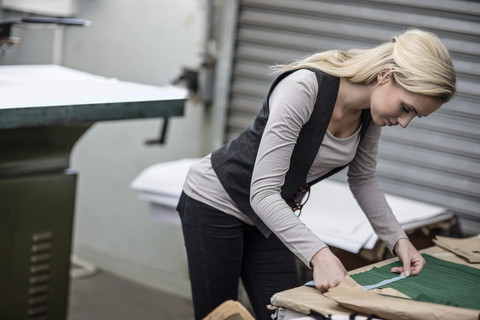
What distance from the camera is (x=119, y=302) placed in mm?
4211

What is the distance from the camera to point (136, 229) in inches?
177

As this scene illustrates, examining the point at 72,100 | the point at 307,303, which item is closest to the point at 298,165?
the point at 307,303

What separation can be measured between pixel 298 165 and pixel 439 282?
0.48 meters

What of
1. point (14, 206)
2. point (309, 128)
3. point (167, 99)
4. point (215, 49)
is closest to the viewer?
point (309, 128)

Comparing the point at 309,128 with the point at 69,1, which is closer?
the point at 309,128

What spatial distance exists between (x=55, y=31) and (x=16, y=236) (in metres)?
1.95

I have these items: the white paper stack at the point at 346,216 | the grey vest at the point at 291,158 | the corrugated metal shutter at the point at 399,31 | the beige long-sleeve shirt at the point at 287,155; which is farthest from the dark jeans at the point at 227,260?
the corrugated metal shutter at the point at 399,31

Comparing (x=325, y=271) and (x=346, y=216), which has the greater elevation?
(x=325, y=271)

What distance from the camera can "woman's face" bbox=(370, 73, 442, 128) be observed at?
1909 mm

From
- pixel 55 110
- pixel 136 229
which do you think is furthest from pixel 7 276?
pixel 136 229

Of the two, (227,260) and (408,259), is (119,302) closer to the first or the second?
(227,260)

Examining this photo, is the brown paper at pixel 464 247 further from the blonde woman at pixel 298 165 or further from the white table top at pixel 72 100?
the white table top at pixel 72 100

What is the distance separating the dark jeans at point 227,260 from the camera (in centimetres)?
222

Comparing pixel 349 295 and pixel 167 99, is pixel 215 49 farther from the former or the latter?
pixel 349 295
